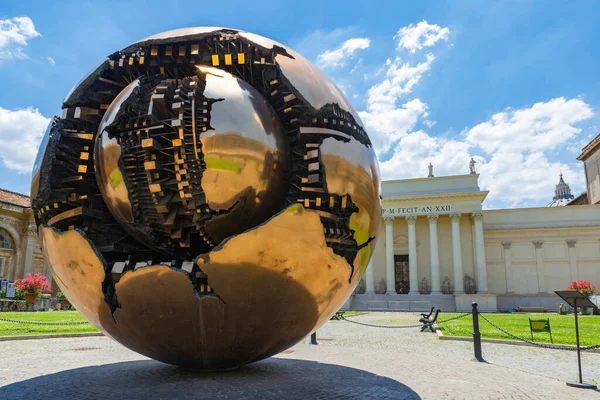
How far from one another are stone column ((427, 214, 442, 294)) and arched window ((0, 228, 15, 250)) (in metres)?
46.3

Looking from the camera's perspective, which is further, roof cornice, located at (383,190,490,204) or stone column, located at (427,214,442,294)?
roof cornice, located at (383,190,490,204)

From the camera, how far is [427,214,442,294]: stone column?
168ft

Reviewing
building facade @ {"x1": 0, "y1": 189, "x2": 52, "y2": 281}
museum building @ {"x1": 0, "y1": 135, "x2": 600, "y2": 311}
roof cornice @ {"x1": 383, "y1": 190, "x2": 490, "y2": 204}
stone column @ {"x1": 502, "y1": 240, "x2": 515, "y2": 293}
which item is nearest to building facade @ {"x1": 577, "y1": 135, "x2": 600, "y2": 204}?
museum building @ {"x1": 0, "y1": 135, "x2": 600, "y2": 311}

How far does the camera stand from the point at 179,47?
5.46 m

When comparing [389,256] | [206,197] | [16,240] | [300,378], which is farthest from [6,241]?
[206,197]

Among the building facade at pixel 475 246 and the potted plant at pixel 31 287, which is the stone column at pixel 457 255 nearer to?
the building facade at pixel 475 246

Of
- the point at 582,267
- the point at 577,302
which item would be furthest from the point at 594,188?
the point at 577,302

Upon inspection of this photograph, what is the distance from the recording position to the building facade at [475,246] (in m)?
52.1

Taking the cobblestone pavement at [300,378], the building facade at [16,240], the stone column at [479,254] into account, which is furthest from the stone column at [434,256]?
the building facade at [16,240]

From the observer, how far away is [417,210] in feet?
177

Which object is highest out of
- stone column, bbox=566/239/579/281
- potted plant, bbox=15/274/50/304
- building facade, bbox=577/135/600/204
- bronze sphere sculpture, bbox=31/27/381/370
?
building facade, bbox=577/135/600/204

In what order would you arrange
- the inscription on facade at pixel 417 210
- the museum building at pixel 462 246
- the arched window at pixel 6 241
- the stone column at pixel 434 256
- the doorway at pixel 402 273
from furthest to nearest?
the doorway at pixel 402 273 → the inscription on facade at pixel 417 210 → the stone column at pixel 434 256 → the museum building at pixel 462 246 → the arched window at pixel 6 241

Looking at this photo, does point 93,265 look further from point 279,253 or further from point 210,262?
point 279,253

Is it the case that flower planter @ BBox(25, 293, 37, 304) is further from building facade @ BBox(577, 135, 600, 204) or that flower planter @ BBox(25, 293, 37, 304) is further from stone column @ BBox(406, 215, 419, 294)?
building facade @ BBox(577, 135, 600, 204)
